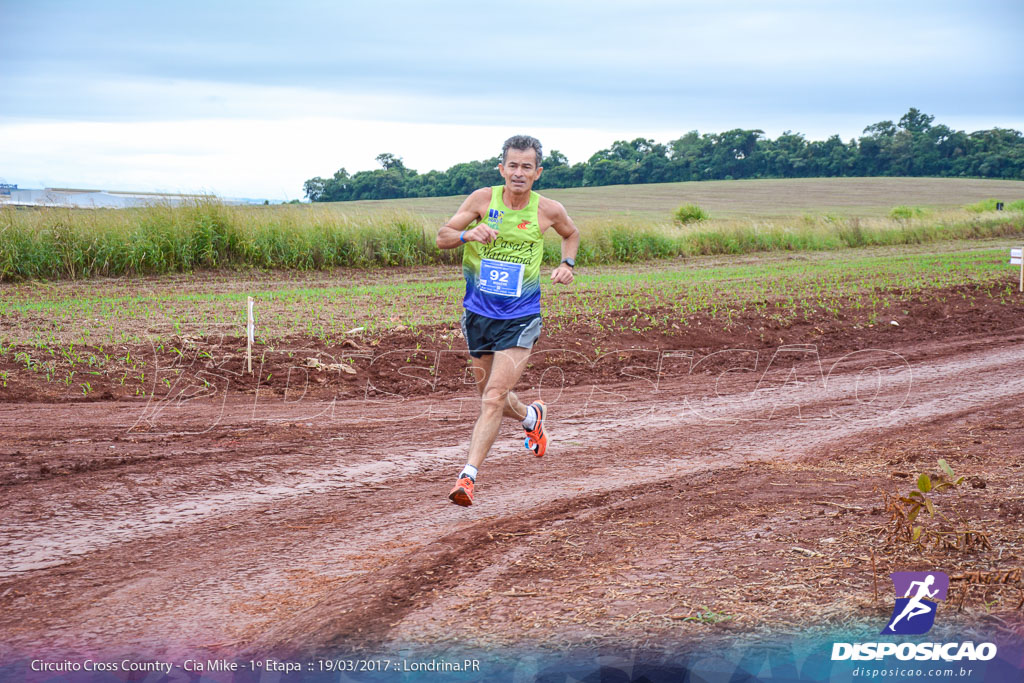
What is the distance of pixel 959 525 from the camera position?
4.97m

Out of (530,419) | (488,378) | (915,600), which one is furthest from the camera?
(530,419)

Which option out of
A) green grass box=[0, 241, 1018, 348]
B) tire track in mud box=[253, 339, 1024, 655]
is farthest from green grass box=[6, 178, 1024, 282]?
tire track in mud box=[253, 339, 1024, 655]

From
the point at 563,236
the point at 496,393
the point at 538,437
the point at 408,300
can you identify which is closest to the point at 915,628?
the point at 496,393

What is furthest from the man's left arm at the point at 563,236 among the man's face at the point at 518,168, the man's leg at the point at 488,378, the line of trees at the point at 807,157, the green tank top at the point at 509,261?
the line of trees at the point at 807,157

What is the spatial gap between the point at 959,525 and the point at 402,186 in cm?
5982

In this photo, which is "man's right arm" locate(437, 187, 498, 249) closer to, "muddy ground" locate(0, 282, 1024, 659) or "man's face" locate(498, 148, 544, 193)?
"man's face" locate(498, 148, 544, 193)

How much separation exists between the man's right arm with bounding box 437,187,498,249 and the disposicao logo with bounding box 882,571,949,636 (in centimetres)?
296

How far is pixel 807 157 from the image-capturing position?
88562 millimetres

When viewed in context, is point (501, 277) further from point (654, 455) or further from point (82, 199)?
point (82, 199)

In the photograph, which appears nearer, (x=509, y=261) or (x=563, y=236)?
(x=509, y=261)

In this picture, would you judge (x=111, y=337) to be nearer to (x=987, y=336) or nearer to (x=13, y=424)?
(x=13, y=424)

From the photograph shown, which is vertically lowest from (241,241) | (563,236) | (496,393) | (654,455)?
(654,455)

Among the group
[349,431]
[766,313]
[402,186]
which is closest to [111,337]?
[349,431]

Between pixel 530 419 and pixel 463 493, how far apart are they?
47.1 inches
